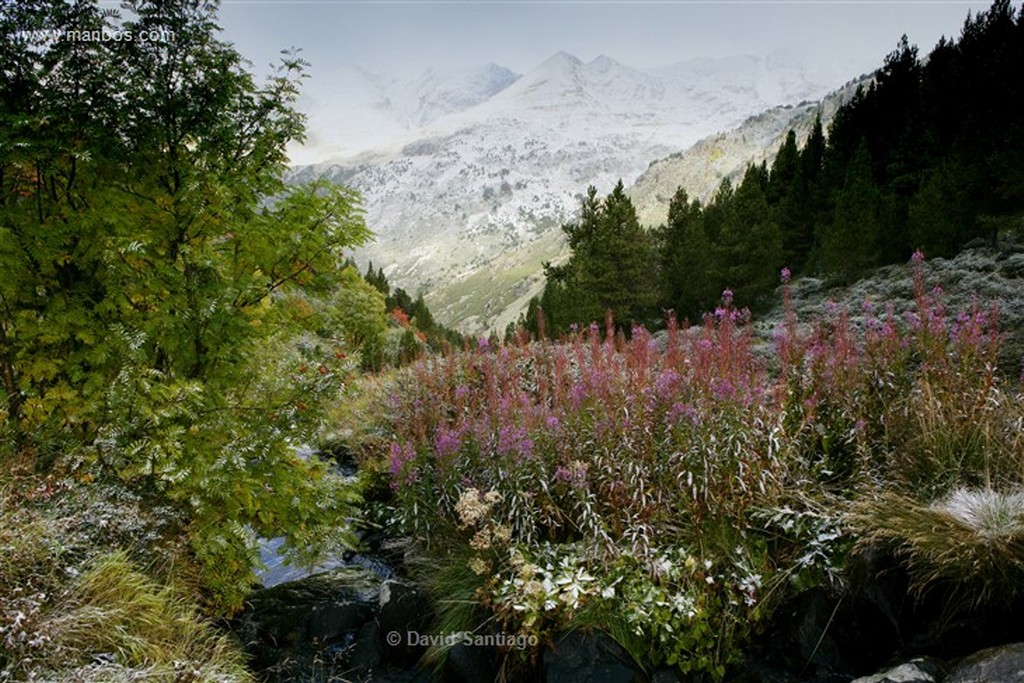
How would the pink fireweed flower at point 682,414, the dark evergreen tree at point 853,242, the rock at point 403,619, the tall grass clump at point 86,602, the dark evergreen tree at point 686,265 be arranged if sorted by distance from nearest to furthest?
1. the tall grass clump at point 86,602
2. the pink fireweed flower at point 682,414
3. the rock at point 403,619
4. the dark evergreen tree at point 853,242
5. the dark evergreen tree at point 686,265

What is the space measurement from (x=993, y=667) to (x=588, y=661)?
242cm

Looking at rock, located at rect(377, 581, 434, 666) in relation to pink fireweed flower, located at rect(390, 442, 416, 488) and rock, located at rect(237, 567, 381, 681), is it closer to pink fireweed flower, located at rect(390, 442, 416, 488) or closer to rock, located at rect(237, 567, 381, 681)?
rock, located at rect(237, 567, 381, 681)

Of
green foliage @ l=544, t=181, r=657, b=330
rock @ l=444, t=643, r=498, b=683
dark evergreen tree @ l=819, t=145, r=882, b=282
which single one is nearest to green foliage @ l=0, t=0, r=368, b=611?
rock @ l=444, t=643, r=498, b=683

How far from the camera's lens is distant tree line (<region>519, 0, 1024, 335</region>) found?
19344 millimetres

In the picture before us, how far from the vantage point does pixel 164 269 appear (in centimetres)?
464

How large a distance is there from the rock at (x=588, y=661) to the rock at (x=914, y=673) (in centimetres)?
154

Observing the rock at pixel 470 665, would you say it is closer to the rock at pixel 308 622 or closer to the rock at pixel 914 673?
the rock at pixel 308 622

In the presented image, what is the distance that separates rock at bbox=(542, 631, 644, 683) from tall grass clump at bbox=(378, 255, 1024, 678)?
11 cm

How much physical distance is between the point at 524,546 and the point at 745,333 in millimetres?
3214

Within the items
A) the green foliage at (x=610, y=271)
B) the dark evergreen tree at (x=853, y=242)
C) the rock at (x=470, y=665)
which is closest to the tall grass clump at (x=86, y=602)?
the rock at (x=470, y=665)

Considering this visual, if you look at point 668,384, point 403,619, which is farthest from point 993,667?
point 403,619

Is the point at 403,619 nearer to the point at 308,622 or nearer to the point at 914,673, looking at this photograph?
the point at 308,622

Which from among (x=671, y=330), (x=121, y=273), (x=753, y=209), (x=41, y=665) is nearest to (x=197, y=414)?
(x=121, y=273)

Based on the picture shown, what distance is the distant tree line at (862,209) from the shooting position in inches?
762
